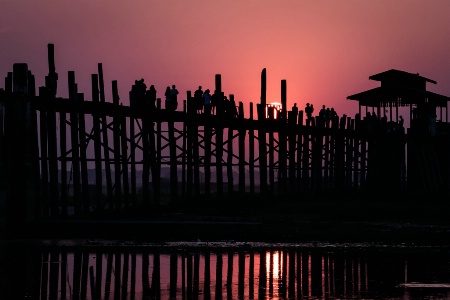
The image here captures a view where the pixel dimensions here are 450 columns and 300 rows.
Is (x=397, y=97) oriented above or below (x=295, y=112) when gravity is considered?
above

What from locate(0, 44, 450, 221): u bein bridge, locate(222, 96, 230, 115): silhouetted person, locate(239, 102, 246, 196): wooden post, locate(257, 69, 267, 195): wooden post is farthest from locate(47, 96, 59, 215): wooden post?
locate(257, 69, 267, 195): wooden post

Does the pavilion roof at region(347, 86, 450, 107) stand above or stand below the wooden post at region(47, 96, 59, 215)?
above

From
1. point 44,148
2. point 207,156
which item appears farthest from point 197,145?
point 44,148

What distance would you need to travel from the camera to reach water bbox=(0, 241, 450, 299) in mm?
12492

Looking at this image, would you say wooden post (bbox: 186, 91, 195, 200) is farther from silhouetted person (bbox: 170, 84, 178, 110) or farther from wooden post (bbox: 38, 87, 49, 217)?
wooden post (bbox: 38, 87, 49, 217)

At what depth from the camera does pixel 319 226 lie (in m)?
23.1

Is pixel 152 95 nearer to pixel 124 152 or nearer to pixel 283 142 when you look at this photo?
pixel 124 152

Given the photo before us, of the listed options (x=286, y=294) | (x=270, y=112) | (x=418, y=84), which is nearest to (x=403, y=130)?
(x=418, y=84)

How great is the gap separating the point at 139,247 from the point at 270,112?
21296 mm

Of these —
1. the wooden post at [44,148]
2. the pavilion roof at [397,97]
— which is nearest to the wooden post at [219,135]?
the wooden post at [44,148]

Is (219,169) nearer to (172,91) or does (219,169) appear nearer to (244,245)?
(172,91)

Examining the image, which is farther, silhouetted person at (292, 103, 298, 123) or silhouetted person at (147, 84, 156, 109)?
silhouetted person at (292, 103, 298, 123)

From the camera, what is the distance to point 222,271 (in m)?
14.8

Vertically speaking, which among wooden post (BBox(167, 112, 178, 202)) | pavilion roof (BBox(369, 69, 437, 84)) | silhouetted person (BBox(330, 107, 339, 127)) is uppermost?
pavilion roof (BBox(369, 69, 437, 84))
